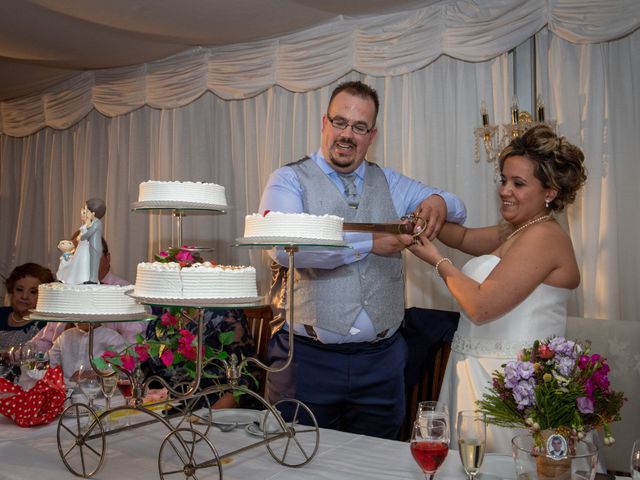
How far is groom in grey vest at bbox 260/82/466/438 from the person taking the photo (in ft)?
7.93

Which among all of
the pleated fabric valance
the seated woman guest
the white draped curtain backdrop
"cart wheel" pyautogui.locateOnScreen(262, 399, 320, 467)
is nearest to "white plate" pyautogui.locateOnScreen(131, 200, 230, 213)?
"cart wheel" pyautogui.locateOnScreen(262, 399, 320, 467)

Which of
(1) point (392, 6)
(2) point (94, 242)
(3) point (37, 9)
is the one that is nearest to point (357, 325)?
(2) point (94, 242)

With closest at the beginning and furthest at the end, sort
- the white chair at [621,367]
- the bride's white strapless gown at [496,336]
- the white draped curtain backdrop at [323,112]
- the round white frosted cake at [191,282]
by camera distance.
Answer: the round white frosted cake at [191,282] → the bride's white strapless gown at [496,336] → the white chair at [621,367] → the white draped curtain backdrop at [323,112]

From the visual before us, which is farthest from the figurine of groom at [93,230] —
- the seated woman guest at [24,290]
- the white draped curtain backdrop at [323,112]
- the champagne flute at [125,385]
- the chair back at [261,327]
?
the seated woman guest at [24,290]

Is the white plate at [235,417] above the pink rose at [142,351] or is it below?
below

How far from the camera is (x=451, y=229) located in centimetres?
276

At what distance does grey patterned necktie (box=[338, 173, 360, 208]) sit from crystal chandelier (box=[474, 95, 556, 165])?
37.3 inches

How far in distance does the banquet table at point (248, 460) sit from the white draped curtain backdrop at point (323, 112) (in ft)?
6.44

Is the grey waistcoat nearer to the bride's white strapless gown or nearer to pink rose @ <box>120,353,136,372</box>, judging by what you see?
the bride's white strapless gown

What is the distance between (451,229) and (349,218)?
0.50m

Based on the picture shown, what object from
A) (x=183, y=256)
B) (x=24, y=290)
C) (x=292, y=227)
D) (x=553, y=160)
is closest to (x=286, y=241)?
(x=292, y=227)

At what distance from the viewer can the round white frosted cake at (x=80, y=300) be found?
1622 mm

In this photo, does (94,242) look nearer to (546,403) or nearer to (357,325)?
(357,325)

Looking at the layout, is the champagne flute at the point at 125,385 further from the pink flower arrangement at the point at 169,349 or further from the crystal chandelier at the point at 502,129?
the crystal chandelier at the point at 502,129
